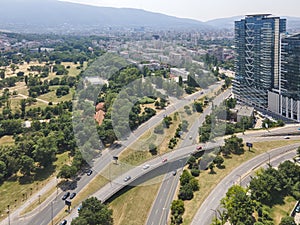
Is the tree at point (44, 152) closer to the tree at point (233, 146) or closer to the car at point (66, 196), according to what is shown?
the car at point (66, 196)

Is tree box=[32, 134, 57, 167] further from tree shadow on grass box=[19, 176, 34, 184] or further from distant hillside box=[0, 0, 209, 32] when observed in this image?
distant hillside box=[0, 0, 209, 32]

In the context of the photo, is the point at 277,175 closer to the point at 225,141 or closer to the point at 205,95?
the point at 225,141

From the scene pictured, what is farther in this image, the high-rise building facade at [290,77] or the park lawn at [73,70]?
the park lawn at [73,70]

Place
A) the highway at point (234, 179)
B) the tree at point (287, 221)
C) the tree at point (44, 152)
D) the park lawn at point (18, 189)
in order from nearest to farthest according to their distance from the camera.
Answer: the tree at point (287, 221), the highway at point (234, 179), the park lawn at point (18, 189), the tree at point (44, 152)

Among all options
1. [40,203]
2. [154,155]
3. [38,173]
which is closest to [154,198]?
[154,155]

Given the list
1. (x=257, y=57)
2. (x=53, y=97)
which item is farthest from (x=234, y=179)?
(x=53, y=97)

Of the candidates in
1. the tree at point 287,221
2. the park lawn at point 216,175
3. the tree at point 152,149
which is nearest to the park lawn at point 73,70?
the tree at point 152,149

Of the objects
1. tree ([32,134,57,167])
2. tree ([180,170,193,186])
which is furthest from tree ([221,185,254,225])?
tree ([32,134,57,167])

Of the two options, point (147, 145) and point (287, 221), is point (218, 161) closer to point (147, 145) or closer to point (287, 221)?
point (147, 145)
